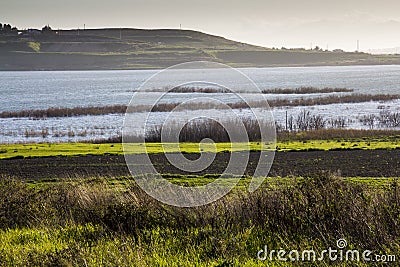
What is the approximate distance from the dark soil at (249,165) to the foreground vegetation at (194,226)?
13.3m

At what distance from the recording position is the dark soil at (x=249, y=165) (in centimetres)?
2744

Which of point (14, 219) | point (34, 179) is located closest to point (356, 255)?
point (14, 219)

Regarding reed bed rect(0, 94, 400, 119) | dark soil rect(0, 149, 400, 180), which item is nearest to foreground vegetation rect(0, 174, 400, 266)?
dark soil rect(0, 149, 400, 180)

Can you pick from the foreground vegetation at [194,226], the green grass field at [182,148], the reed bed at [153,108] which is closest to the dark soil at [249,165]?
the green grass field at [182,148]

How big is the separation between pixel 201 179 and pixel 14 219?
13.0 meters

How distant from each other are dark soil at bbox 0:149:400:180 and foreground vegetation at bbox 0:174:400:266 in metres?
13.3

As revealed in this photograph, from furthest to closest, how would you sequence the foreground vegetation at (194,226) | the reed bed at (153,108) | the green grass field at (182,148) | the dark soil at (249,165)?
the reed bed at (153,108) < the green grass field at (182,148) < the dark soil at (249,165) < the foreground vegetation at (194,226)

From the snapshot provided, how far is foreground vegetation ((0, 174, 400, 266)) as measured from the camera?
9250mm

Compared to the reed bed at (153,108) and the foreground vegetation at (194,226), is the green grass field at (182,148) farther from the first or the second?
the reed bed at (153,108)

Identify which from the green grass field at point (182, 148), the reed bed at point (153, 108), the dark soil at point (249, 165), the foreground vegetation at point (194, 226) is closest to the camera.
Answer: the foreground vegetation at point (194, 226)

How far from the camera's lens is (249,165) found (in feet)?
99.3

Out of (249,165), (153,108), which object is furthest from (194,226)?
(153,108)

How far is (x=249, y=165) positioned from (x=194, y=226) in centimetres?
1917

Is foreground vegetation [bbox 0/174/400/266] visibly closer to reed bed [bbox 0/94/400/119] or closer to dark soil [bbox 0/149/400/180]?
dark soil [bbox 0/149/400/180]
